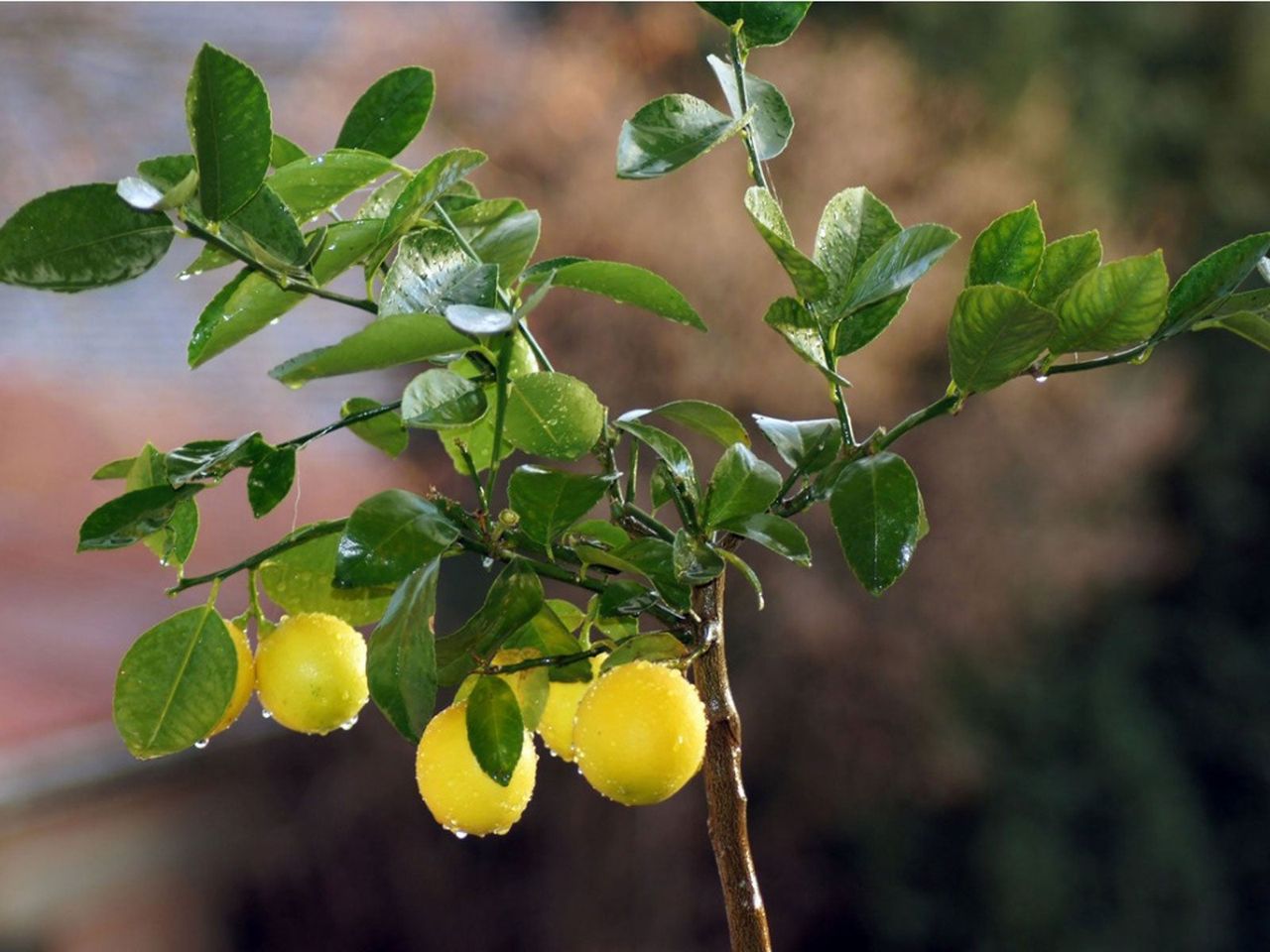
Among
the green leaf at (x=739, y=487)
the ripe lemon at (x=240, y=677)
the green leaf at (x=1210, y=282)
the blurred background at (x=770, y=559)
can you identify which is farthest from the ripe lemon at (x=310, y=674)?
the blurred background at (x=770, y=559)

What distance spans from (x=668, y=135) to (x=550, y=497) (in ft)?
0.31

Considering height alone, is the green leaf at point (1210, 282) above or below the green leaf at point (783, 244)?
below

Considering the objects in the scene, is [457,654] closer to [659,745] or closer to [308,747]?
[659,745]

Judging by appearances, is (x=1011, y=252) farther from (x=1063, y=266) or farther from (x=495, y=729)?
(x=495, y=729)

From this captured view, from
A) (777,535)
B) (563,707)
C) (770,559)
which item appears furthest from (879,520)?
(770,559)

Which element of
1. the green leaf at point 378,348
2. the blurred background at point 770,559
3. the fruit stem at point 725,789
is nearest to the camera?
the green leaf at point 378,348

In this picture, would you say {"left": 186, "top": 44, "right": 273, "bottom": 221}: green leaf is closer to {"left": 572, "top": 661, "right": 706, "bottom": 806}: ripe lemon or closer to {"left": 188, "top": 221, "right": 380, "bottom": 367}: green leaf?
{"left": 188, "top": 221, "right": 380, "bottom": 367}: green leaf

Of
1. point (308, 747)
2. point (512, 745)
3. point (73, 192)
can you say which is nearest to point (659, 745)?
point (512, 745)

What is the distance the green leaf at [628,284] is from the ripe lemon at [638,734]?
0.31ft

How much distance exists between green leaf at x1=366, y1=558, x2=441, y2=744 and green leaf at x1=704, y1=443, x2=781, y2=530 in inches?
2.9

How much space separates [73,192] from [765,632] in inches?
56.8

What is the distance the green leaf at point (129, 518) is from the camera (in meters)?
0.32

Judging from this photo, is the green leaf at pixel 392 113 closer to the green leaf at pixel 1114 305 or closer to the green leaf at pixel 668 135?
the green leaf at pixel 668 135

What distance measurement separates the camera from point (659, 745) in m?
0.35
